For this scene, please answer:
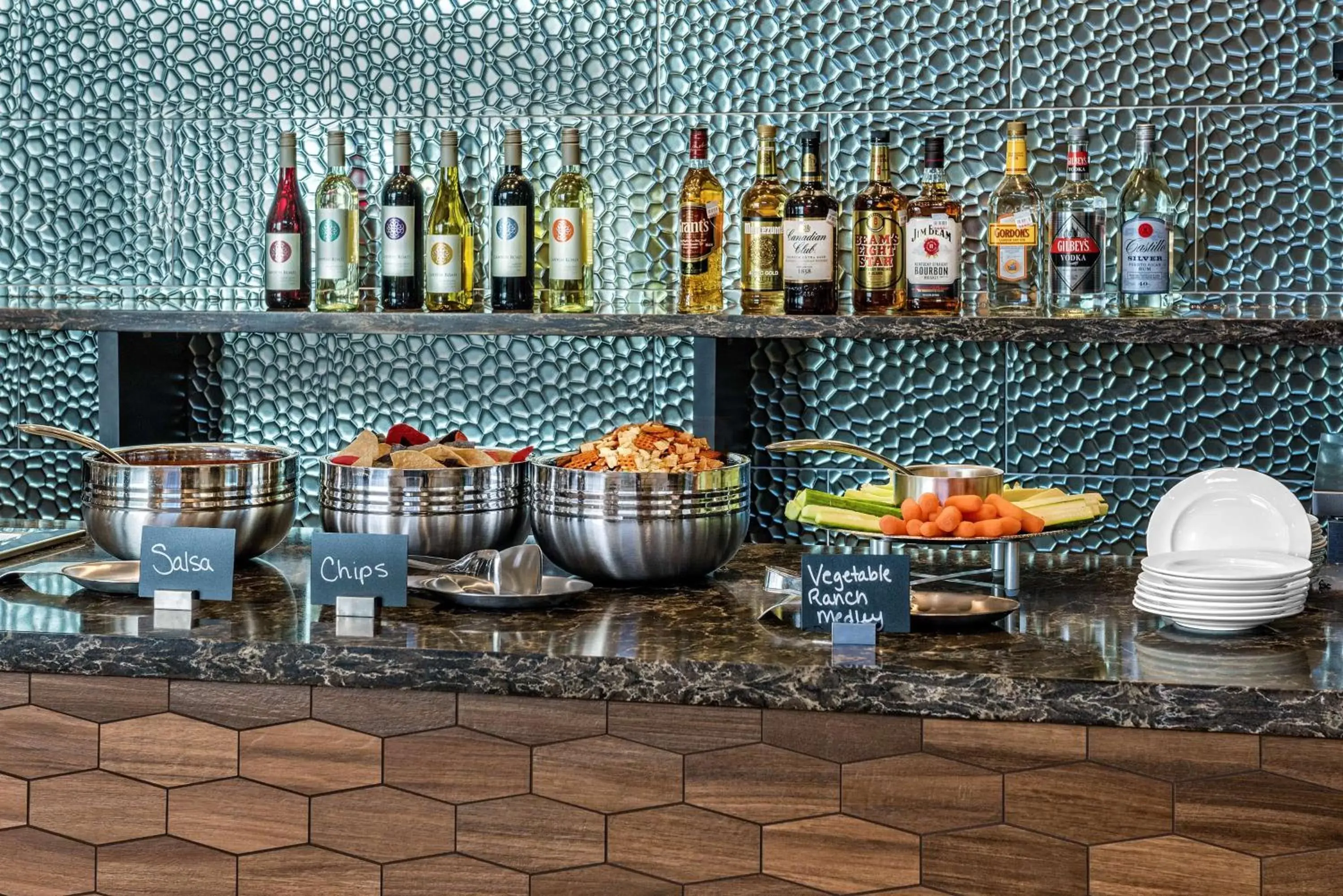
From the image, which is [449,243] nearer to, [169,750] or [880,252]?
[880,252]

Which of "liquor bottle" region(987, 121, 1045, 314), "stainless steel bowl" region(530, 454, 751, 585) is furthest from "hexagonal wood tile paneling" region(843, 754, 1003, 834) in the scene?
"liquor bottle" region(987, 121, 1045, 314)

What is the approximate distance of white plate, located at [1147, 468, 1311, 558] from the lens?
65.5 inches

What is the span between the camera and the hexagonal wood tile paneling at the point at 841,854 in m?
1.37

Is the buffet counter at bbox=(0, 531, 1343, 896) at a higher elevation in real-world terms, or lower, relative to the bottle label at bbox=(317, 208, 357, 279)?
lower

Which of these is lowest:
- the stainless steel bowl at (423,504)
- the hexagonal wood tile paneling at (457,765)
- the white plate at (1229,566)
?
the hexagonal wood tile paneling at (457,765)

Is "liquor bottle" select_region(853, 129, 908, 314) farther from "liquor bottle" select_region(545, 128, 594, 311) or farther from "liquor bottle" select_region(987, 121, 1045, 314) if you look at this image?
"liquor bottle" select_region(545, 128, 594, 311)

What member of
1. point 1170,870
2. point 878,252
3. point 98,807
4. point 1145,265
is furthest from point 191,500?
point 1145,265

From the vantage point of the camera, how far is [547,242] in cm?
239

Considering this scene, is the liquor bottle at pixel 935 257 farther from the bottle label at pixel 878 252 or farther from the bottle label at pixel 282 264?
the bottle label at pixel 282 264

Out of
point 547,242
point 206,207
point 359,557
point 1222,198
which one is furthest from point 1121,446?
point 206,207

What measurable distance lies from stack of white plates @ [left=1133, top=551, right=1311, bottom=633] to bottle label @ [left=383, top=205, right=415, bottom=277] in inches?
44.9

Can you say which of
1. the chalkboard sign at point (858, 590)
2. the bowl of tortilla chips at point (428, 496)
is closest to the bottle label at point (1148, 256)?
the chalkboard sign at point (858, 590)

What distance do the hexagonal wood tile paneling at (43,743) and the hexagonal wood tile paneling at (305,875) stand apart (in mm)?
195

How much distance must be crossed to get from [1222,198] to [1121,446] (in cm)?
40
